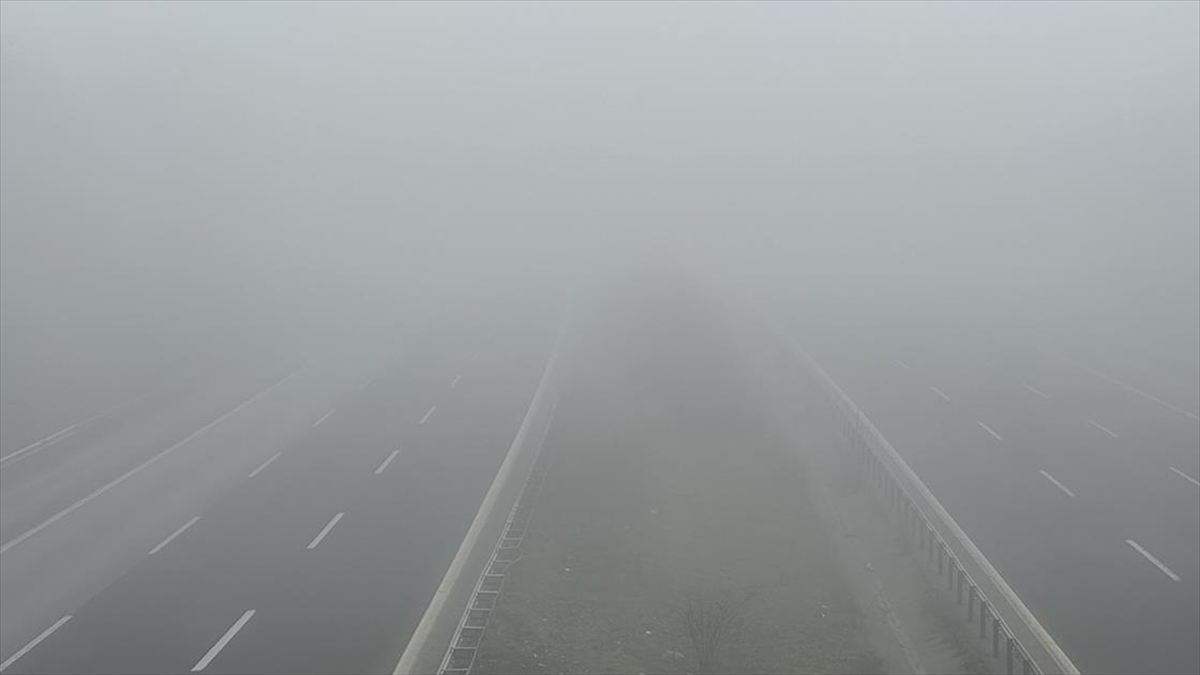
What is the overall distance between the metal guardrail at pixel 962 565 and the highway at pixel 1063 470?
0.59 meters

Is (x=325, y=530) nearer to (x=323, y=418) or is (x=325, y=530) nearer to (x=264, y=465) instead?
(x=264, y=465)

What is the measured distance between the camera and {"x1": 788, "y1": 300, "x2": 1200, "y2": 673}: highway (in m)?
15.4

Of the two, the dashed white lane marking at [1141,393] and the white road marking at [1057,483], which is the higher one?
the white road marking at [1057,483]

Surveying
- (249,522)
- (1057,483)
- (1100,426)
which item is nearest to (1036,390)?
(1100,426)

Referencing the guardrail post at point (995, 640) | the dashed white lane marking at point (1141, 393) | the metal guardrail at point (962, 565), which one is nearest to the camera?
the metal guardrail at point (962, 565)

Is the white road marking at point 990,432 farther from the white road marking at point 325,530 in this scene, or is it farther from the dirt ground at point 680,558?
the white road marking at point 325,530

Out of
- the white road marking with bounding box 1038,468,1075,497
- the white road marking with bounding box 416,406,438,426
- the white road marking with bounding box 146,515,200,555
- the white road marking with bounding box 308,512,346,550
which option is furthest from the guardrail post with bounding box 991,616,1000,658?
the white road marking with bounding box 416,406,438,426

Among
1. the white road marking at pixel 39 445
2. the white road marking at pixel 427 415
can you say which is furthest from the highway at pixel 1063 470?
the white road marking at pixel 39 445

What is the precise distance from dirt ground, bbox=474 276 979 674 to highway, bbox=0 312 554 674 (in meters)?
1.83

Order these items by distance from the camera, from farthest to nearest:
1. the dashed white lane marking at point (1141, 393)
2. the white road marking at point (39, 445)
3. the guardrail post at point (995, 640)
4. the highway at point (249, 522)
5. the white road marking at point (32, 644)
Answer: the dashed white lane marking at point (1141, 393)
the white road marking at point (39, 445)
the highway at point (249, 522)
the white road marking at point (32, 644)
the guardrail post at point (995, 640)

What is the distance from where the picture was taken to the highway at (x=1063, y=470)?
15422mm

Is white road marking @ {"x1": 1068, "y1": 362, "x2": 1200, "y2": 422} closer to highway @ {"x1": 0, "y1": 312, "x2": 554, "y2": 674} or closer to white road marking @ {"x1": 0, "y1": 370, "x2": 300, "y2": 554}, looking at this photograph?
highway @ {"x1": 0, "y1": 312, "x2": 554, "y2": 674}

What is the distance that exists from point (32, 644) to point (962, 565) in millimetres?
14143

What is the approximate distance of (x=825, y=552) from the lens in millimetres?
18375
